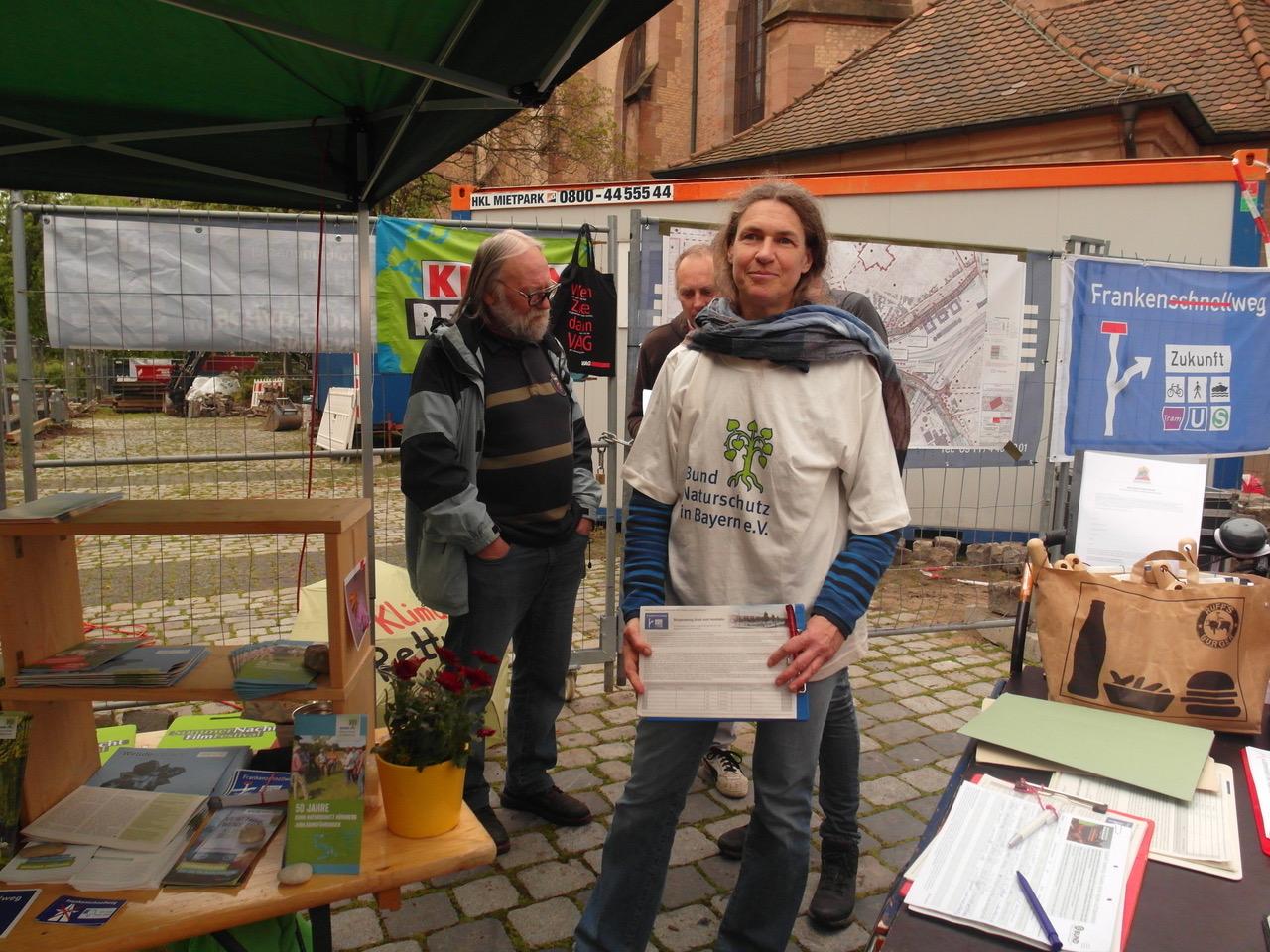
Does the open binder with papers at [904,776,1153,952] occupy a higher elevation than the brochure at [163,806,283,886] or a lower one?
higher

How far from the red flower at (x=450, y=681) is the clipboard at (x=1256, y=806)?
1471mm

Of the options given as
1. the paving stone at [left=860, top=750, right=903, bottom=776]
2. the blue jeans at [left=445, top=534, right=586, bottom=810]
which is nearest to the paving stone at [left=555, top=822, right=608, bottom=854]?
the blue jeans at [left=445, top=534, right=586, bottom=810]

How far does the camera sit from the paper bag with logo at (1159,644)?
1800 mm

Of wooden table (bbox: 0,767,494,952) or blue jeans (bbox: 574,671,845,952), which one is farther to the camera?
blue jeans (bbox: 574,671,845,952)

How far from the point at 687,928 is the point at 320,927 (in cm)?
121

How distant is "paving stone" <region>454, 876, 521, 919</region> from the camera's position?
8.91ft

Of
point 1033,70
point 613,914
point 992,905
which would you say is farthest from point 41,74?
point 1033,70

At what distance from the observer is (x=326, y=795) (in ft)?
5.70

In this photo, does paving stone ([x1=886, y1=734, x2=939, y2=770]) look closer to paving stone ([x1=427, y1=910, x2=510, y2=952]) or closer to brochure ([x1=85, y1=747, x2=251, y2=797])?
paving stone ([x1=427, y1=910, x2=510, y2=952])

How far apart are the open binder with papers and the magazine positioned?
1.60 metres

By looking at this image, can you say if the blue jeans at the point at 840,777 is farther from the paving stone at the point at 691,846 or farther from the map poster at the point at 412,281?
the map poster at the point at 412,281

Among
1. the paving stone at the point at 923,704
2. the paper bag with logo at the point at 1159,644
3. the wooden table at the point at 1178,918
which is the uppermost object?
the paper bag with logo at the point at 1159,644

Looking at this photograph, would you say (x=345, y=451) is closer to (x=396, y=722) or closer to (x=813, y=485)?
(x=396, y=722)

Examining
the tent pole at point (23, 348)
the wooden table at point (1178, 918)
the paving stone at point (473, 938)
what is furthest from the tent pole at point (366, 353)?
the wooden table at point (1178, 918)
